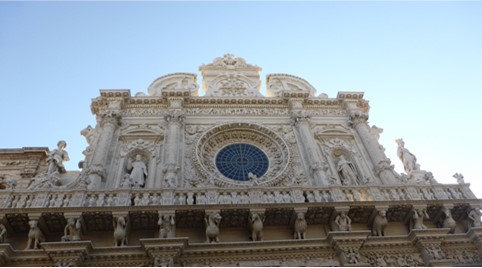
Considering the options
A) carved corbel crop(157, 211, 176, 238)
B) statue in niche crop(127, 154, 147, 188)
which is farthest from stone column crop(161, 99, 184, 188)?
carved corbel crop(157, 211, 176, 238)

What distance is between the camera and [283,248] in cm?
924

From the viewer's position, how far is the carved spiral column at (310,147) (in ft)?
39.5

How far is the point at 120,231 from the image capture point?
29.7 ft

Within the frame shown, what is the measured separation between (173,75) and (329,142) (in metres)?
7.60

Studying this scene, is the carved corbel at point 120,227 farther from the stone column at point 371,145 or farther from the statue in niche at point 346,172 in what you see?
the stone column at point 371,145

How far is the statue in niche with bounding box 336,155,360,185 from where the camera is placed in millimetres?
12521

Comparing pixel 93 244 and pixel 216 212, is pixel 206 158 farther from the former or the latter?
pixel 93 244

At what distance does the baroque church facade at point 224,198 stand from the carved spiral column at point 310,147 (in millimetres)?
56

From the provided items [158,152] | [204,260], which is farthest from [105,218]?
[158,152]

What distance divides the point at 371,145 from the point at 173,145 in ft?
23.7

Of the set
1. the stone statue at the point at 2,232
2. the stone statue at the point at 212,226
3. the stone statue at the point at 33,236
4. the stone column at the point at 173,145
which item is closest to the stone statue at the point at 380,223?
the stone statue at the point at 212,226

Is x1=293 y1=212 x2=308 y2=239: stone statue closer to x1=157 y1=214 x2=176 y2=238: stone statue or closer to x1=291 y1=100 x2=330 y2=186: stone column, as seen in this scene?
x1=291 y1=100 x2=330 y2=186: stone column

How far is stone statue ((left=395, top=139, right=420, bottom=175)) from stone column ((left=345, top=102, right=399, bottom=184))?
65 cm

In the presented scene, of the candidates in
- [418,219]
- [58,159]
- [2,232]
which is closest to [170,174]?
[58,159]
